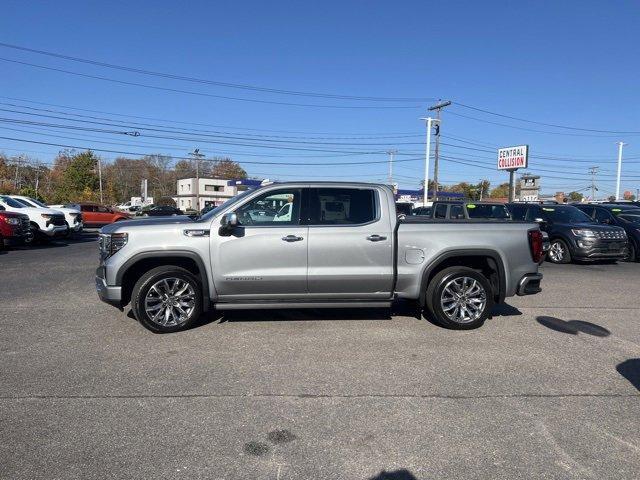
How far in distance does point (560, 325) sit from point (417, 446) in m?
4.08

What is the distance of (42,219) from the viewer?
58.3 feet

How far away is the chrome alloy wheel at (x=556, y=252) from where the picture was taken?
13.4 meters

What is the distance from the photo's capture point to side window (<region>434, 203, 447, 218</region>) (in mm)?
14150

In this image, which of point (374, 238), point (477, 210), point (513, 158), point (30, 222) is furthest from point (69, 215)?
point (513, 158)

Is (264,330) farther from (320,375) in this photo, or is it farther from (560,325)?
(560,325)

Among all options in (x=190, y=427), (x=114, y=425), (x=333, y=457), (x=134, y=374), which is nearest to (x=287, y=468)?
(x=333, y=457)

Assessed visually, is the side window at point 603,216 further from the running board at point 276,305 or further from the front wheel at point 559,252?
the running board at point 276,305

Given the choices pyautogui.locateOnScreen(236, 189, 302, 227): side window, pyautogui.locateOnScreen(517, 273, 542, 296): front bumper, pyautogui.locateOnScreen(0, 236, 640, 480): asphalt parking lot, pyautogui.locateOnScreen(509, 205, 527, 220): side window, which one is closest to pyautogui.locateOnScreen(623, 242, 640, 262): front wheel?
pyautogui.locateOnScreen(509, 205, 527, 220): side window

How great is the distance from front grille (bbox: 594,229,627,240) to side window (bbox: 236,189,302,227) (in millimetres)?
10327

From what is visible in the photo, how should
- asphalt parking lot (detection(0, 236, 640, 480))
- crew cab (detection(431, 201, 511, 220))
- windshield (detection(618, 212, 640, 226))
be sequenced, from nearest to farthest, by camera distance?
asphalt parking lot (detection(0, 236, 640, 480)) → crew cab (detection(431, 201, 511, 220)) → windshield (detection(618, 212, 640, 226))

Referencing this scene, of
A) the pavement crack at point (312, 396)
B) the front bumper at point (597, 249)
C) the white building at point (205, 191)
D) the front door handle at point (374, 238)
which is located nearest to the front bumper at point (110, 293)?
the pavement crack at point (312, 396)

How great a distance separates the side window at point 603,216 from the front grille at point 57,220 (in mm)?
19144

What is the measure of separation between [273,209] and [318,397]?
2.67 meters

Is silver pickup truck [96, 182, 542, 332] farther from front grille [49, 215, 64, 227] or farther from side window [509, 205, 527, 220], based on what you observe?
front grille [49, 215, 64, 227]
